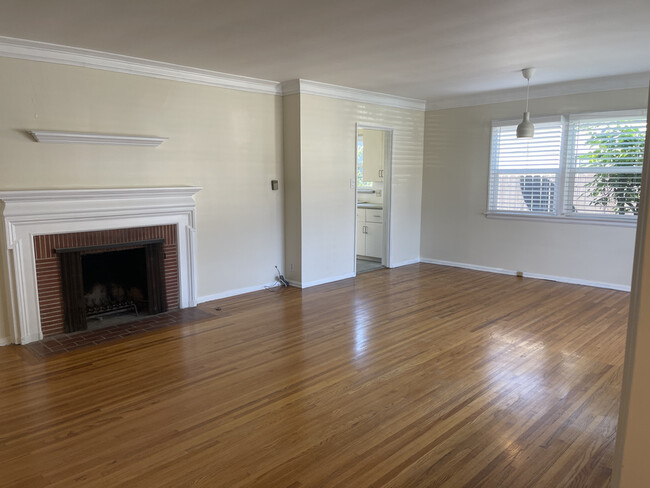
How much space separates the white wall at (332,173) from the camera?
5672mm

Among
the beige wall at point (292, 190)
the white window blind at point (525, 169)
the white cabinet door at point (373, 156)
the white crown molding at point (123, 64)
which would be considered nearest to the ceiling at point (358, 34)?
the white crown molding at point (123, 64)

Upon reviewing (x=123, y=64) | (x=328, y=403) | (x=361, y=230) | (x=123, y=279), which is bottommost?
(x=328, y=403)

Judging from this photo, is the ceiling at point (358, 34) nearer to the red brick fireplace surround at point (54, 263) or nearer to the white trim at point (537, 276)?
the red brick fireplace surround at point (54, 263)

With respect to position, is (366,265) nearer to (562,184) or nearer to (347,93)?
(347,93)

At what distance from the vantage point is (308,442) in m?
2.49

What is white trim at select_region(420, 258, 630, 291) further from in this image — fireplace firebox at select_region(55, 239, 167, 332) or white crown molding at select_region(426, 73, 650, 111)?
fireplace firebox at select_region(55, 239, 167, 332)

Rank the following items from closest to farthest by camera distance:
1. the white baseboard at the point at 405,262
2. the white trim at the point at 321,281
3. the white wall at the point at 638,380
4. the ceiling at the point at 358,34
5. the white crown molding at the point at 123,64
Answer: the white wall at the point at 638,380 → the ceiling at the point at 358,34 → the white crown molding at the point at 123,64 → the white trim at the point at 321,281 → the white baseboard at the point at 405,262

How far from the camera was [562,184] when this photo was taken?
19.5 ft

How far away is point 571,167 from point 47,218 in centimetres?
574

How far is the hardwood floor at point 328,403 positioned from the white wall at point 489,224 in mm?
1162

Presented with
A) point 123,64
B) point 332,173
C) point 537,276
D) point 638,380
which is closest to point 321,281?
point 332,173

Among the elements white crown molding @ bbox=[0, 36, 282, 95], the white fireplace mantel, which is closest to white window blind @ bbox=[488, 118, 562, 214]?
white crown molding @ bbox=[0, 36, 282, 95]

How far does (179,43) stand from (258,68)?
105 centimetres

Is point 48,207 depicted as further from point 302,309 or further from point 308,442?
point 308,442
